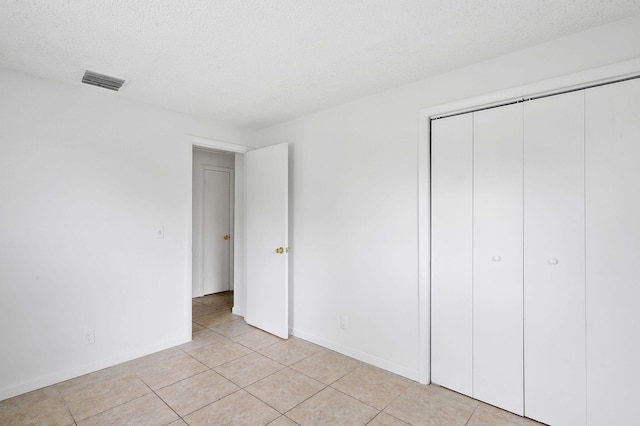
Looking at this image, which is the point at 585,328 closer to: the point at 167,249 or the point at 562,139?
the point at 562,139

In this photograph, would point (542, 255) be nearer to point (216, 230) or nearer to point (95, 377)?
point (95, 377)

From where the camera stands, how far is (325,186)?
326cm

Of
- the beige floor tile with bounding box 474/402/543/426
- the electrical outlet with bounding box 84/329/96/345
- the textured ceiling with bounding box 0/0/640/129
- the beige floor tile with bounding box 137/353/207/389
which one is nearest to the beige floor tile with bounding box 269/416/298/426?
the beige floor tile with bounding box 137/353/207/389

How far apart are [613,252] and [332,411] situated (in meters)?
2.00

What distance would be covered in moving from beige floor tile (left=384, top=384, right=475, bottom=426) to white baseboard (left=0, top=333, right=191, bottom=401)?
230 centimetres

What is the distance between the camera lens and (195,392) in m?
2.38

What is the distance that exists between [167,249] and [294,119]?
6.53ft

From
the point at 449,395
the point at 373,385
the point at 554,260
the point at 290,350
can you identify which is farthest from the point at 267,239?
the point at 554,260

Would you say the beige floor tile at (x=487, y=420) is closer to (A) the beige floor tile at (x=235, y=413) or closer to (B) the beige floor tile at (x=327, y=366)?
(B) the beige floor tile at (x=327, y=366)

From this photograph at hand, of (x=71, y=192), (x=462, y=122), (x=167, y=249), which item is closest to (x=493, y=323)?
(x=462, y=122)

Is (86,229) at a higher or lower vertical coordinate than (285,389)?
higher

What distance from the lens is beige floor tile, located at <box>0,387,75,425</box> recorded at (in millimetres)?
2043

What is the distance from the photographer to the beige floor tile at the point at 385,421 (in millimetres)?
2003

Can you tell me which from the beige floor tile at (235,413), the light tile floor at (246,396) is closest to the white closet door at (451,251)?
the light tile floor at (246,396)
